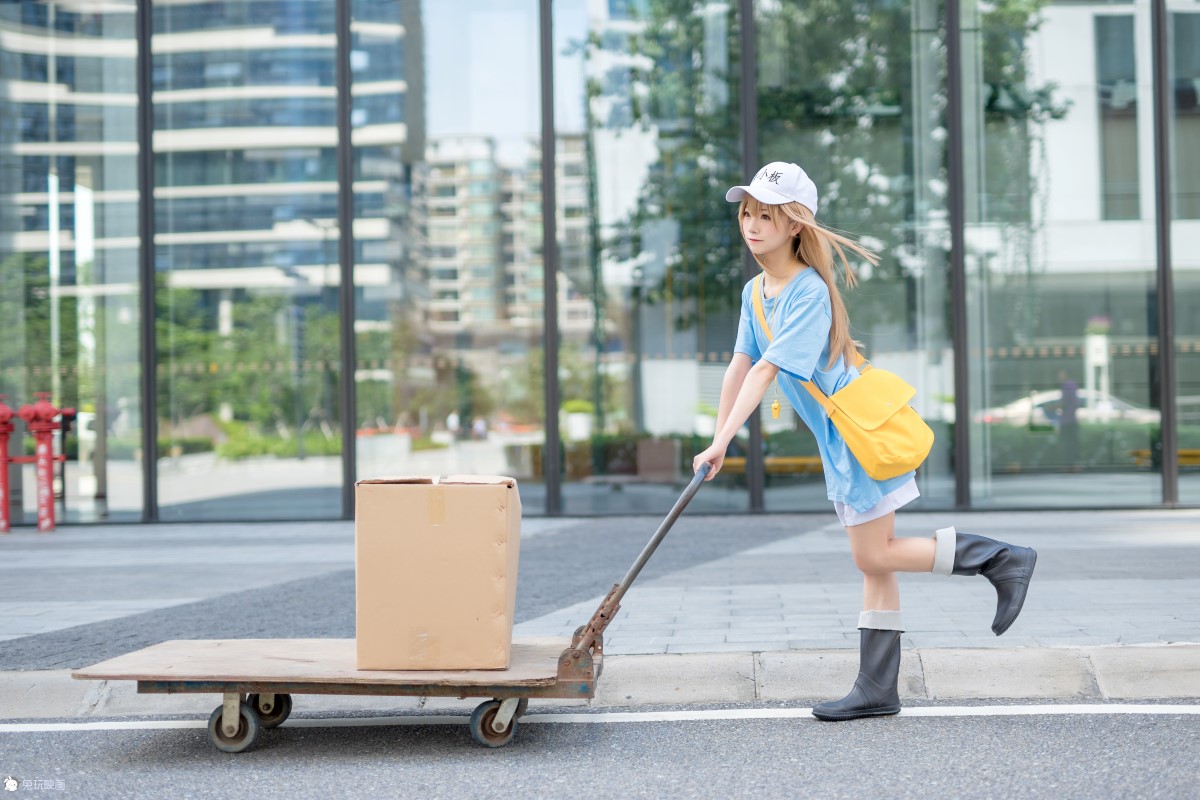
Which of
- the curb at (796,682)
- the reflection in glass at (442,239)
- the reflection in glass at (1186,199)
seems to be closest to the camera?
the curb at (796,682)

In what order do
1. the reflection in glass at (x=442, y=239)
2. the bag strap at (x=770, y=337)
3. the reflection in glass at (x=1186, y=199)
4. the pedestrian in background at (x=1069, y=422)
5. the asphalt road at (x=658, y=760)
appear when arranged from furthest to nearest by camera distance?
1. the reflection in glass at (x=442, y=239)
2. the pedestrian in background at (x=1069, y=422)
3. the reflection in glass at (x=1186, y=199)
4. the bag strap at (x=770, y=337)
5. the asphalt road at (x=658, y=760)

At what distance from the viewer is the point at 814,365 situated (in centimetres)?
378

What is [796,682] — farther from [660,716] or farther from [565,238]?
[565,238]

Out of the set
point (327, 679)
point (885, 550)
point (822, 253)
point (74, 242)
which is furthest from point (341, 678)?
point (74, 242)

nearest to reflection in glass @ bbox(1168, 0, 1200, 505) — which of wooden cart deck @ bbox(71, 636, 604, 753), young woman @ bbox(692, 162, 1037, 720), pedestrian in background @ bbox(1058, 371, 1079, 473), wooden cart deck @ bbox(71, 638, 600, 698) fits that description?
pedestrian in background @ bbox(1058, 371, 1079, 473)

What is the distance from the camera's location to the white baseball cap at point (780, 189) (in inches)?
152

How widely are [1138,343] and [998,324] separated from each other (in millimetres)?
1195

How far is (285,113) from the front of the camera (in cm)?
1099

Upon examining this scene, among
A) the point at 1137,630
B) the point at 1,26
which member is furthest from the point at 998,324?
the point at 1,26

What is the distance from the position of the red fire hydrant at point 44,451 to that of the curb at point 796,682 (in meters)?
6.38

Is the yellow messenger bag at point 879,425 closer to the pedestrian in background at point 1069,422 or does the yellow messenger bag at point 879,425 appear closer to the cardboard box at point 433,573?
the cardboard box at point 433,573

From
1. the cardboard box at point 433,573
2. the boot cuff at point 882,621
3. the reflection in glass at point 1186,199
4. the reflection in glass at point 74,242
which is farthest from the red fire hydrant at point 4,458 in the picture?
the reflection in glass at point 1186,199

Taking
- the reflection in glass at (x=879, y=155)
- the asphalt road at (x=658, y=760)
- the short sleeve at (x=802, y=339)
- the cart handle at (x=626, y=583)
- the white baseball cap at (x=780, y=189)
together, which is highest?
the reflection in glass at (x=879, y=155)

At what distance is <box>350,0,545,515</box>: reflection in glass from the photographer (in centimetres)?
1088
